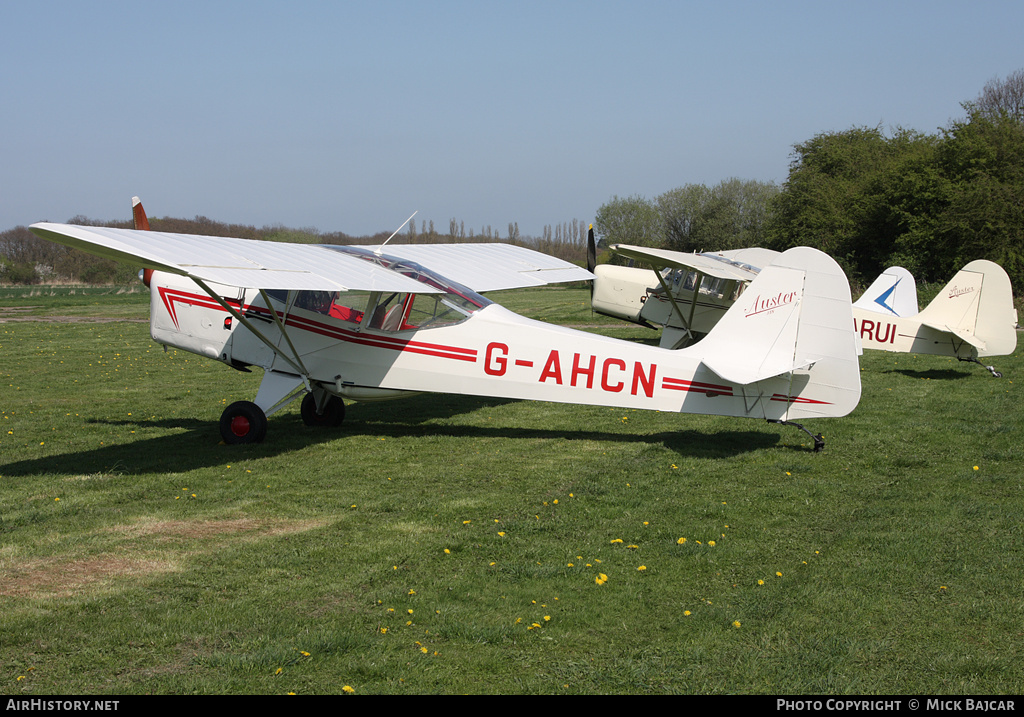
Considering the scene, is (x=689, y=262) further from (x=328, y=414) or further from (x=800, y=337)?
(x=328, y=414)

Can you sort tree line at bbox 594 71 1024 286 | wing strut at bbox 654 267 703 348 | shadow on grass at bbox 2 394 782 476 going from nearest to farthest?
shadow on grass at bbox 2 394 782 476, wing strut at bbox 654 267 703 348, tree line at bbox 594 71 1024 286

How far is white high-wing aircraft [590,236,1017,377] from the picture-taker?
12000mm

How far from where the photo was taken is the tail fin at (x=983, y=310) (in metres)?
11.9

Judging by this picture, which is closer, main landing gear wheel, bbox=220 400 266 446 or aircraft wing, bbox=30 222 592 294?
aircraft wing, bbox=30 222 592 294

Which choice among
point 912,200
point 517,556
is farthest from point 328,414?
point 912,200

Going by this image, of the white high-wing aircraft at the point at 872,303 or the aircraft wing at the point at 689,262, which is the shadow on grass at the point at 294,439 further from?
the white high-wing aircraft at the point at 872,303

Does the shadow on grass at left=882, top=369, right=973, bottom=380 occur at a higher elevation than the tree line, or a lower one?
lower

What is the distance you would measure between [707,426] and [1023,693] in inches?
224

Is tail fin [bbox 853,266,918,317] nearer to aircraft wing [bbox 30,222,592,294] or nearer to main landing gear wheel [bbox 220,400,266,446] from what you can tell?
aircraft wing [bbox 30,222,592,294]

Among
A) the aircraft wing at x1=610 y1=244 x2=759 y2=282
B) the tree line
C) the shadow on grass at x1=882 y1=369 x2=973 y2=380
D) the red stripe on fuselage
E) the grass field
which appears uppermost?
the tree line

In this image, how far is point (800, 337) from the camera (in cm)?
701

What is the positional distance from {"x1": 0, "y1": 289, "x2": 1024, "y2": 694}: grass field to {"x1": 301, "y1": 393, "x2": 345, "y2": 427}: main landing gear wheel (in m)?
0.28

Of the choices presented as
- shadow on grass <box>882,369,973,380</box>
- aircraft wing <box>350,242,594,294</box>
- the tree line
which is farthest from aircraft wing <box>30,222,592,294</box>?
the tree line

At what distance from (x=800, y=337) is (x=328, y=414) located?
17.7ft
